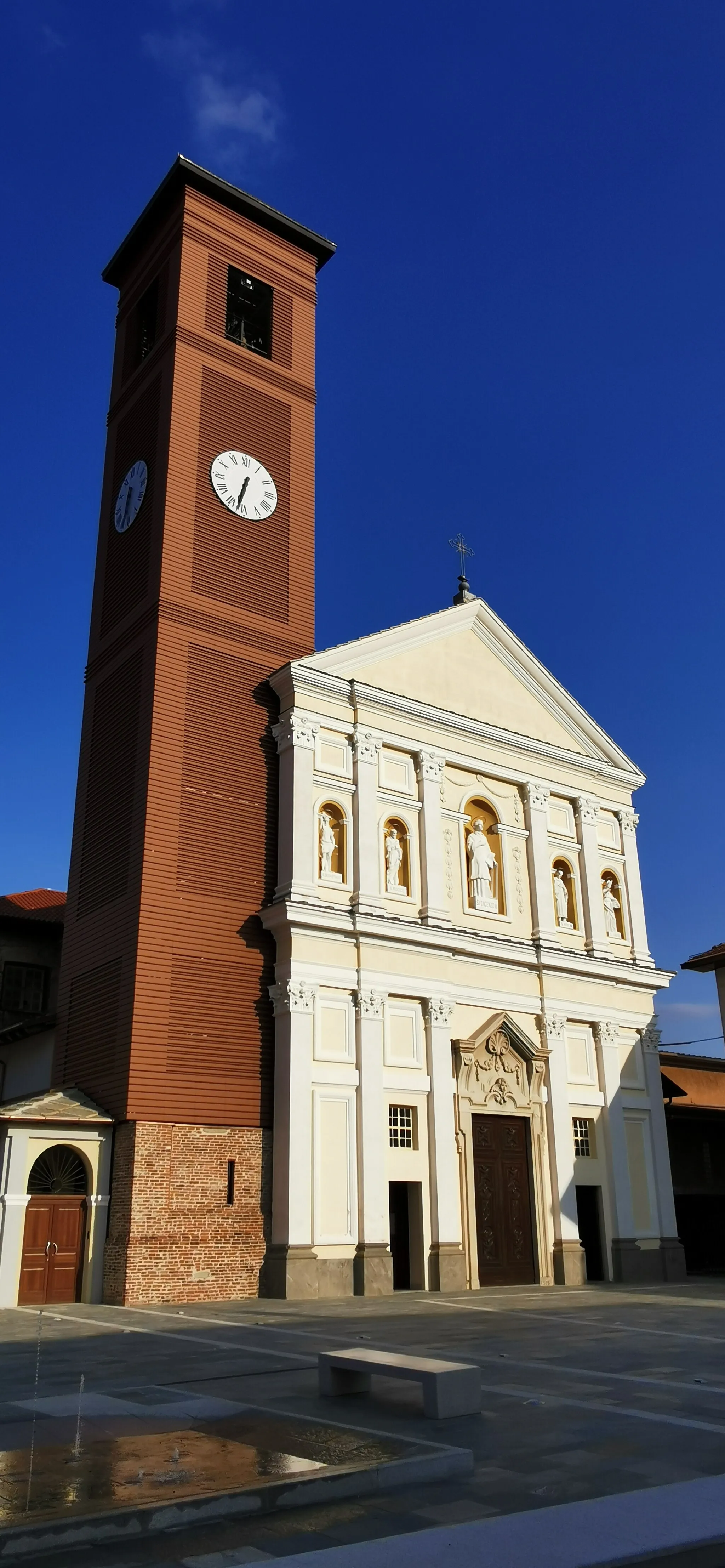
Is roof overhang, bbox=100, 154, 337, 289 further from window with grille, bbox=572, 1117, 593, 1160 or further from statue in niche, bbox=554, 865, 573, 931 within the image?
window with grille, bbox=572, 1117, 593, 1160

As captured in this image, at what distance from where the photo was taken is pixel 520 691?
116 feet

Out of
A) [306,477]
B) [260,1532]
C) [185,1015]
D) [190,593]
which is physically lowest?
[260,1532]

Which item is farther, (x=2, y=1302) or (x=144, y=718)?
(x=144, y=718)

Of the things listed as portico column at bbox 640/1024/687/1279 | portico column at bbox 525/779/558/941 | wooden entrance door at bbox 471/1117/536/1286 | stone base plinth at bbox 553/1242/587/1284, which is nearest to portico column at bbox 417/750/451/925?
portico column at bbox 525/779/558/941

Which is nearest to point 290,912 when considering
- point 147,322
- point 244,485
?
point 244,485

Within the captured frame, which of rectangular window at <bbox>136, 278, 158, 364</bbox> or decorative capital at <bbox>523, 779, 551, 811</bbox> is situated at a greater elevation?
rectangular window at <bbox>136, 278, 158, 364</bbox>

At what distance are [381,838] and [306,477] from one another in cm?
1078

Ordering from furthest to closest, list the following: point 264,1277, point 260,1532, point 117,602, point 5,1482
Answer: point 117,602 < point 264,1277 < point 5,1482 < point 260,1532

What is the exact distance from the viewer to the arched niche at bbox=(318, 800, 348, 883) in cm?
2839

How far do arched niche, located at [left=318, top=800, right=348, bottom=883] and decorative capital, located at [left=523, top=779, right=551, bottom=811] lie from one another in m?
6.97

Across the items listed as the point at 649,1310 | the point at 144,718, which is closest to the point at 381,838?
the point at 144,718

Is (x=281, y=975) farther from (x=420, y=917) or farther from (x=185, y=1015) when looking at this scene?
(x=420, y=917)

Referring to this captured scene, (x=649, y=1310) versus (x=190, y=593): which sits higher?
(x=190, y=593)

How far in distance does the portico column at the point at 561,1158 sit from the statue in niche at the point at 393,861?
19.3 feet
